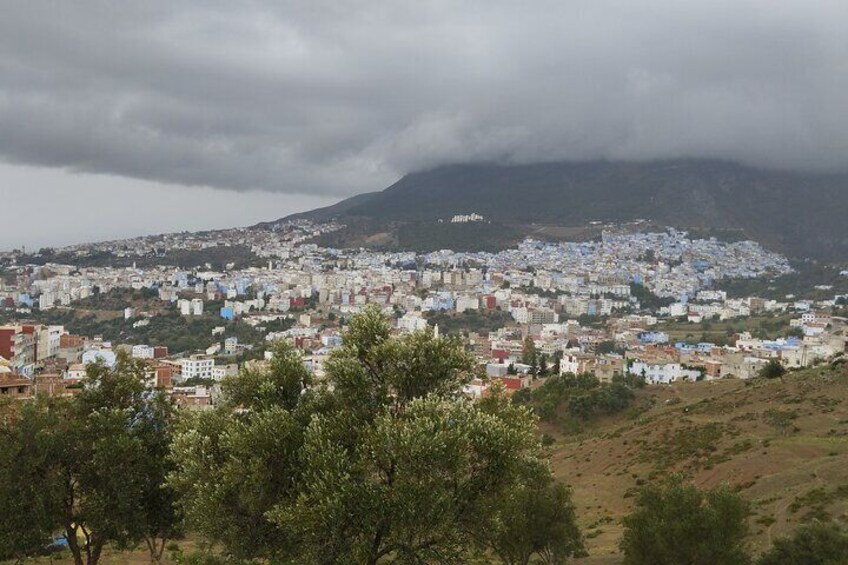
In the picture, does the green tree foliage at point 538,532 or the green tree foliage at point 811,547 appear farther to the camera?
the green tree foliage at point 538,532

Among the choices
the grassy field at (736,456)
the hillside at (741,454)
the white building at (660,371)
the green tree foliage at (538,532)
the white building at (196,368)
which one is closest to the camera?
the green tree foliage at (538,532)

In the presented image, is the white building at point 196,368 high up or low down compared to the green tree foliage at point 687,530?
down

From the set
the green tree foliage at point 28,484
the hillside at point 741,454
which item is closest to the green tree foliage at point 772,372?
the hillside at point 741,454

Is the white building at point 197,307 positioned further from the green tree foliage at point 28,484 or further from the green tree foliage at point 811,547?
the green tree foliage at point 811,547

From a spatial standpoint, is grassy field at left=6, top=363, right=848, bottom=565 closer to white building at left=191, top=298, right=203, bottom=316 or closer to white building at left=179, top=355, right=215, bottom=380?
white building at left=179, top=355, right=215, bottom=380

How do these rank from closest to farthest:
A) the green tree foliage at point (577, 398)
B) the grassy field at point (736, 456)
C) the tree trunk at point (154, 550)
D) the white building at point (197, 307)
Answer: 1. the tree trunk at point (154, 550)
2. the grassy field at point (736, 456)
3. the green tree foliage at point (577, 398)
4. the white building at point (197, 307)
